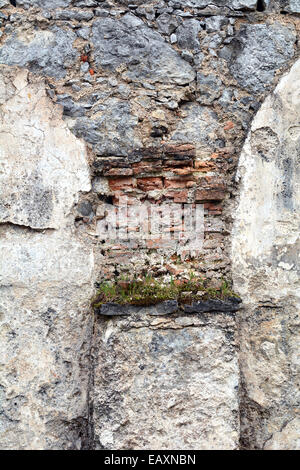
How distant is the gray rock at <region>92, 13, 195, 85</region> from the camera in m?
2.82

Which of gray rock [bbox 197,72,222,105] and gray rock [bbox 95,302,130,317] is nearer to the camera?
gray rock [bbox 95,302,130,317]

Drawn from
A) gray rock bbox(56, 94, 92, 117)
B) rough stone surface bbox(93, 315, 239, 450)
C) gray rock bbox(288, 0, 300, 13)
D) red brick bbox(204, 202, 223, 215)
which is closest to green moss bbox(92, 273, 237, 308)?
rough stone surface bbox(93, 315, 239, 450)

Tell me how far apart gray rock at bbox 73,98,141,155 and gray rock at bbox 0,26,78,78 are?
1.19 feet

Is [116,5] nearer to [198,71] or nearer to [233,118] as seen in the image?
[198,71]

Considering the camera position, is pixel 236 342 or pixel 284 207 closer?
pixel 236 342

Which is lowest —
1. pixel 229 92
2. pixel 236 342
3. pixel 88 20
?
pixel 236 342

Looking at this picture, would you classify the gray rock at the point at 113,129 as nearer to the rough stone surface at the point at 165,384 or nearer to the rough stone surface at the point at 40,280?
the rough stone surface at the point at 40,280

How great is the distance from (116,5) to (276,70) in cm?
114

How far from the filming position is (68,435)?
2631 millimetres

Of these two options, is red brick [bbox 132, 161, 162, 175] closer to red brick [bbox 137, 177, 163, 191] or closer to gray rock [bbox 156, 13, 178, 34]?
red brick [bbox 137, 177, 163, 191]

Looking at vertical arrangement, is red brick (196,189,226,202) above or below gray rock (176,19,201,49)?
below

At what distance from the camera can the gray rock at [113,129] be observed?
2.79 m

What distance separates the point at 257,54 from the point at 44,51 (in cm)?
141
